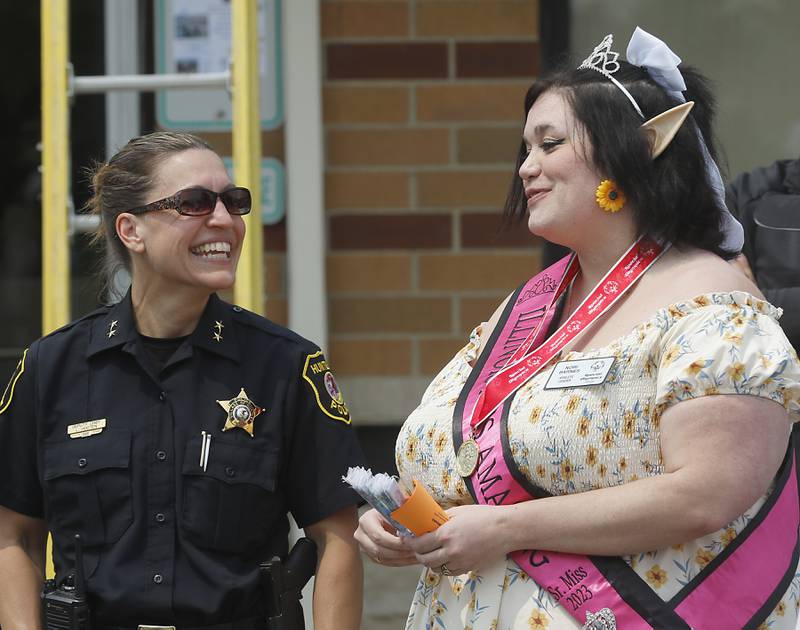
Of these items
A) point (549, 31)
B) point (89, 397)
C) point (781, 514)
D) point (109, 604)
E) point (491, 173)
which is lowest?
point (109, 604)

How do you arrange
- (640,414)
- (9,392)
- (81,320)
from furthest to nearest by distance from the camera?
(81,320), (9,392), (640,414)

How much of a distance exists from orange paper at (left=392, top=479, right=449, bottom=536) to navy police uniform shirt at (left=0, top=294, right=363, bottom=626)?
354mm

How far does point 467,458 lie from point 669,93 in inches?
31.1

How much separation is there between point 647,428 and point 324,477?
692 mm

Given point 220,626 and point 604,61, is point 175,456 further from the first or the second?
point 604,61

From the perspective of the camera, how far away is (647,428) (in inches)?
93.0

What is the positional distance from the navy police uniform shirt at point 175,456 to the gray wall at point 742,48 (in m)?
2.93

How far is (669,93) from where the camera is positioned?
8.43ft

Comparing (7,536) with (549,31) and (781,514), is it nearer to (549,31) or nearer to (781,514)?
(781,514)

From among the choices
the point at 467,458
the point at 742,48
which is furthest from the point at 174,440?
the point at 742,48

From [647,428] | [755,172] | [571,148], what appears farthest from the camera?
[755,172]

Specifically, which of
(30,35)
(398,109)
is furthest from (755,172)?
(30,35)

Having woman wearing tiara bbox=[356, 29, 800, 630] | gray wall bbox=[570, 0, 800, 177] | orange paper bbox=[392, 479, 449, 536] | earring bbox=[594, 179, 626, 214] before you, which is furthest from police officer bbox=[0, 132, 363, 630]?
gray wall bbox=[570, 0, 800, 177]

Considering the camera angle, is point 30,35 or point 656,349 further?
point 30,35
